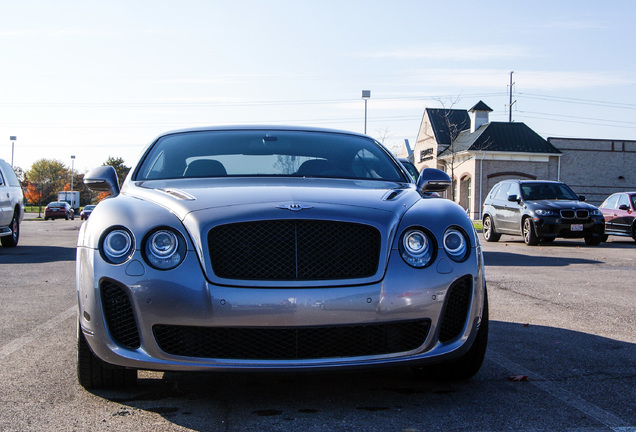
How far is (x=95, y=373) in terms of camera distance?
3.62m

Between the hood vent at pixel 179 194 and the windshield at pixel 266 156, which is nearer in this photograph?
the hood vent at pixel 179 194

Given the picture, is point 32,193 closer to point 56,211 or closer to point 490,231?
point 56,211

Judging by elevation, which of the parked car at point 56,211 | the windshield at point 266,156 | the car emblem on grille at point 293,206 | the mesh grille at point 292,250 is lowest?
the parked car at point 56,211

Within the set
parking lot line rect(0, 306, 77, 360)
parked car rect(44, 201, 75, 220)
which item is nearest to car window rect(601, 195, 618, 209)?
parking lot line rect(0, 306, 77, 360)

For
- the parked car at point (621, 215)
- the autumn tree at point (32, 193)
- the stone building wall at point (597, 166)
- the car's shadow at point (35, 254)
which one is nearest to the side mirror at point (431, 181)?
the car's shadow at point (35, 254)

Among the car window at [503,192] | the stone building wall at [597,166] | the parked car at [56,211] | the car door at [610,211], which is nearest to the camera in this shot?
the car window at [503,192]

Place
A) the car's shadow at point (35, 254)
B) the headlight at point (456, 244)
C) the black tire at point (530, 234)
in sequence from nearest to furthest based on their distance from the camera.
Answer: the headlight at point (456, 244), the car's shadow at point (35, 254), the black tire at point (530, 234)

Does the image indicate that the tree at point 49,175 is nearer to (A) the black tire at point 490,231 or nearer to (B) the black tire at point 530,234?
(A) the black tire at point 490,231

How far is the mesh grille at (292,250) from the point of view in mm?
3268

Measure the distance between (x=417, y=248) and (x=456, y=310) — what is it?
36 centimetres

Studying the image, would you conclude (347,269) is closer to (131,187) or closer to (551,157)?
(131,187)

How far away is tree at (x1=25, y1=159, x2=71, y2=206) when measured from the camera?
102 metres

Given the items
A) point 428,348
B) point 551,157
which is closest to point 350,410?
point 428,348

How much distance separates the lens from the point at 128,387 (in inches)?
146
